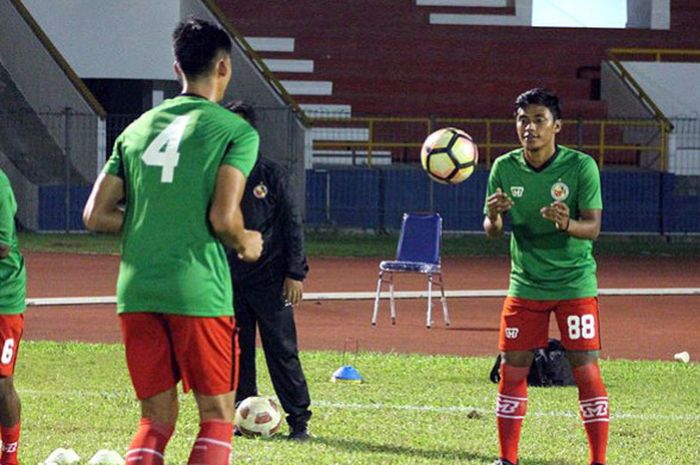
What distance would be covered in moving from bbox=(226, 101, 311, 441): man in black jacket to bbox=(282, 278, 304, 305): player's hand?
23cm

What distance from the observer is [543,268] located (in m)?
8.55

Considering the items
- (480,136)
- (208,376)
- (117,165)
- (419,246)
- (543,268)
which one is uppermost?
(117,165)

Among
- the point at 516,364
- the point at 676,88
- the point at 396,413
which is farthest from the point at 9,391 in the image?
the point at 676,88

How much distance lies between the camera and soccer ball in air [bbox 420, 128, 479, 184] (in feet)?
36.1

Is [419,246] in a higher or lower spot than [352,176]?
lower

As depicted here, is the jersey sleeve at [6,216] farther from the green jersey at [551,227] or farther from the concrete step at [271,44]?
the concrete step at [271,44]

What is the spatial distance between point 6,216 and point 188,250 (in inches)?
89.4

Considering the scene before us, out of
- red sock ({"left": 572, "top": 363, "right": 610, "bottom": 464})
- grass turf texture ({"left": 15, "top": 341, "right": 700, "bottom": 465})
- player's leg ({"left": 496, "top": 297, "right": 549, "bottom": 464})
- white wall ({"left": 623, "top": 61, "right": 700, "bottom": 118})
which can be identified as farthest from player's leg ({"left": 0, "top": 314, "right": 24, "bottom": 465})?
white wall ({"left": 623, "top": 61, "right": 700, "bottom": 118})

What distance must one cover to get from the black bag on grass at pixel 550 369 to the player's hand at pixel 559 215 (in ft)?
14.7

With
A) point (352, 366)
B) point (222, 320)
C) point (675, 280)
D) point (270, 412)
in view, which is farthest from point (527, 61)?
point (222, 320)

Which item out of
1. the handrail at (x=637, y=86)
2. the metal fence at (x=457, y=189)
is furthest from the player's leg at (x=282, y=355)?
the handrail at (x=637, y=86)

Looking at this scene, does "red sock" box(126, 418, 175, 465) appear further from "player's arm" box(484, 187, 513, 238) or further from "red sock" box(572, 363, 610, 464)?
"red sock" box(572, 363, 610, 464)

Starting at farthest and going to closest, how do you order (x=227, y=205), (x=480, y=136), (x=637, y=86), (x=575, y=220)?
1. (x=480, y=136)
2. (x=637, y=86)
3. (x=575, y=220)
4. (x=227, y=205)

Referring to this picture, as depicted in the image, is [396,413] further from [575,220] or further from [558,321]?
[575,220]
